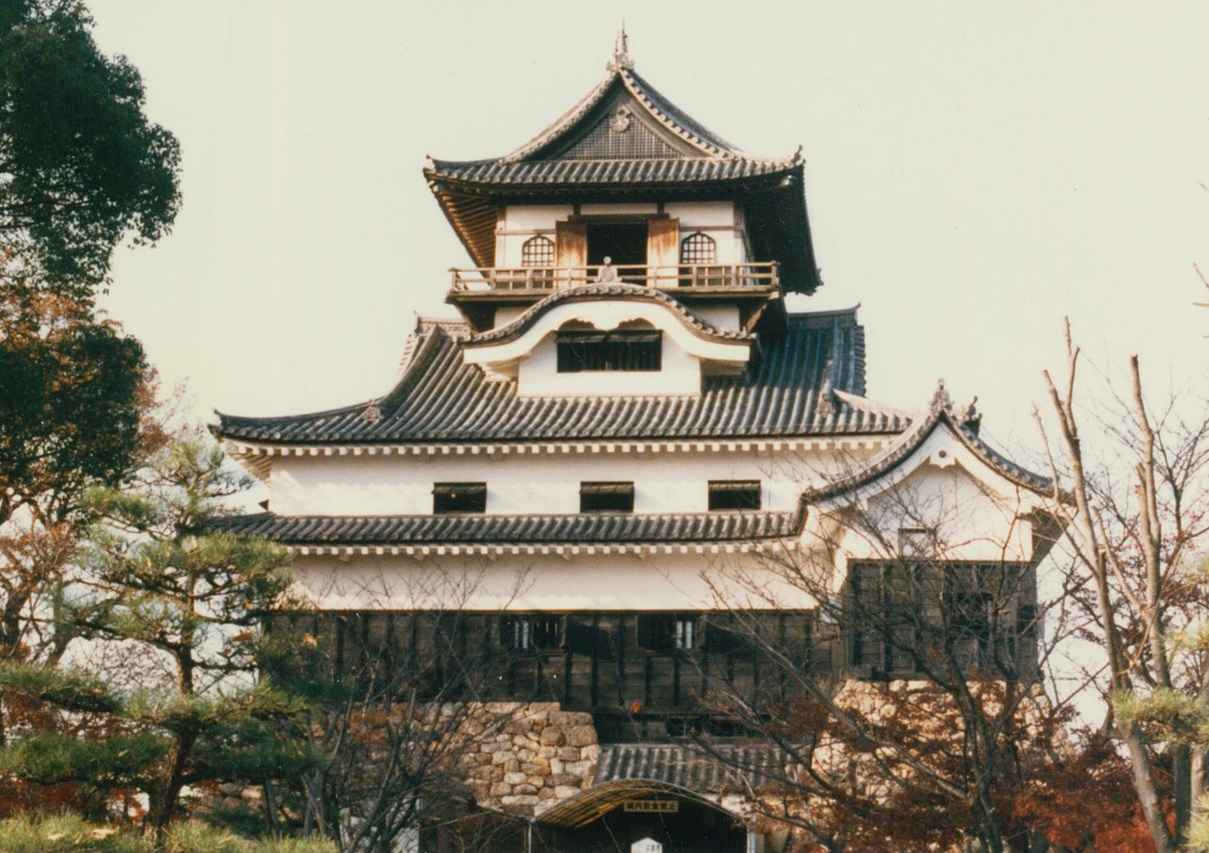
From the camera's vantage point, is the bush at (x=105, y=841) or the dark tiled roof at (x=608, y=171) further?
the dark tiled roof at (x=608, y=171)

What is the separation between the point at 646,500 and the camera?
23.6 metres

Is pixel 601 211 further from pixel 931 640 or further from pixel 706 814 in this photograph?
pixel 931 640

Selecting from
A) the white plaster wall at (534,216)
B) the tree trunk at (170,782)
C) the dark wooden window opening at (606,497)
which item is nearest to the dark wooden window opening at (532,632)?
the dark wooden window opening at (606,497)

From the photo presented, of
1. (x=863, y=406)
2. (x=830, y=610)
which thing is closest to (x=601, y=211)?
(x=863, y=406)

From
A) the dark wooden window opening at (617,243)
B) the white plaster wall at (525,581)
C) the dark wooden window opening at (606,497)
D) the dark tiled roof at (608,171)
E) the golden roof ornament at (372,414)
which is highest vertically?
the dark tiled roof at (608,171)

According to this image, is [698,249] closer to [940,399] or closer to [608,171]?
[608,171]

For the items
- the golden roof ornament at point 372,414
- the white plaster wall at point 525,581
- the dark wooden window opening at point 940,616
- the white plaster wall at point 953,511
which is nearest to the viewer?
the dark wooden window opening at point 940,616

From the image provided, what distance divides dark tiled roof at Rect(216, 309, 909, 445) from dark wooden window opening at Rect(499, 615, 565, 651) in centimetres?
286

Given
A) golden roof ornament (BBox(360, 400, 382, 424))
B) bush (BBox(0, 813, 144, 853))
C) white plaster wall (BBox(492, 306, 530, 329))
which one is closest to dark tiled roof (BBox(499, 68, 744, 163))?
white plaster wall (BBox(492, 306, 530, 329))

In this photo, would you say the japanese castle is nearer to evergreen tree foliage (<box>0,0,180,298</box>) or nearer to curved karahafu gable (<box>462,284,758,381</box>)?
curved karahafu gable (<box>462,284,758,381</box>)

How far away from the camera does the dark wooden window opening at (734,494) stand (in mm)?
23344

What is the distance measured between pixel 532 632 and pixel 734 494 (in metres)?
3.78

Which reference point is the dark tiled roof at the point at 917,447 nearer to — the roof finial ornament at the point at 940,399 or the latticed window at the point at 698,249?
the roof finial ornament at the point at 940,399

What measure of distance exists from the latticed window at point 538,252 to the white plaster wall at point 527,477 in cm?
457
